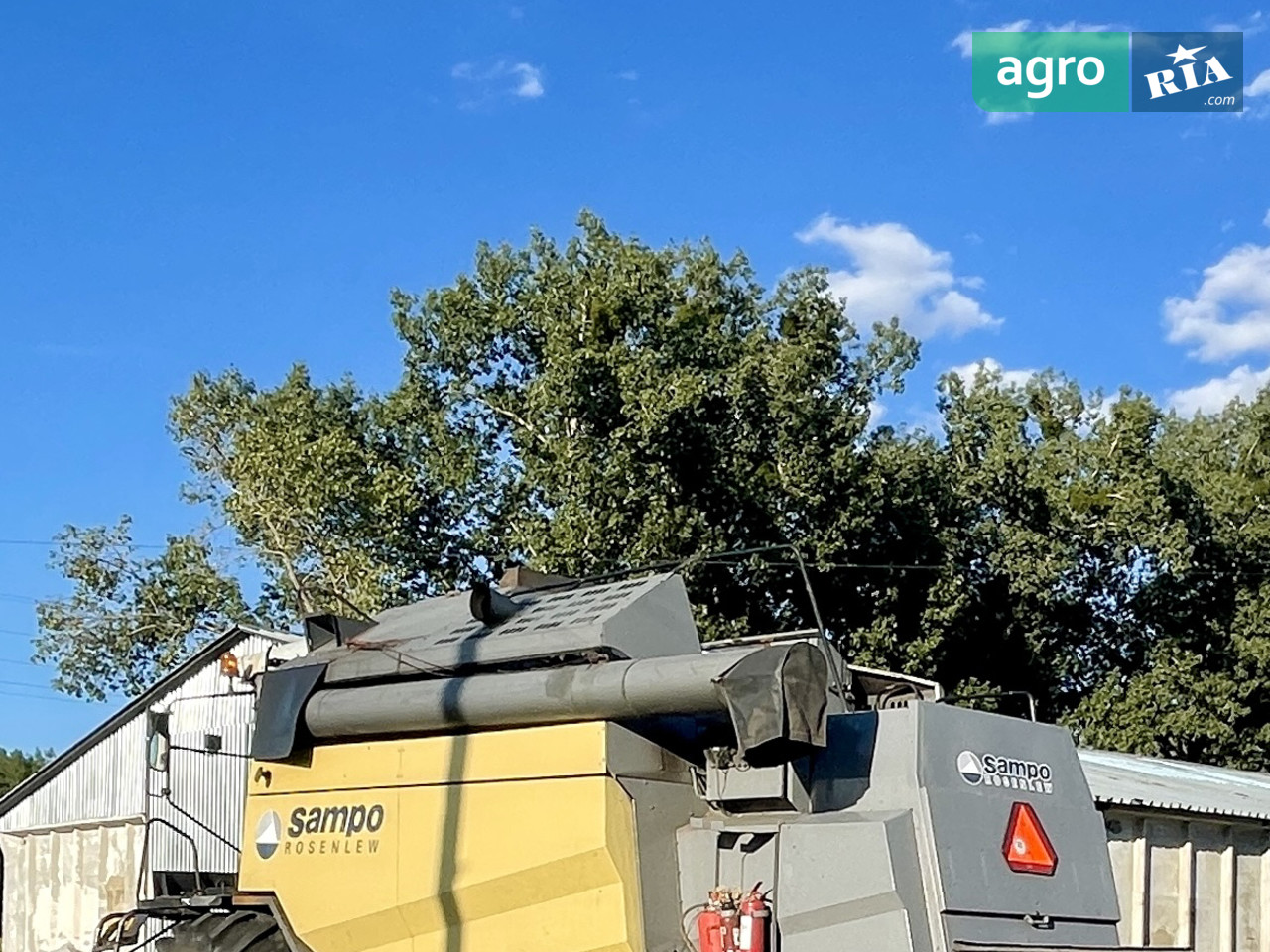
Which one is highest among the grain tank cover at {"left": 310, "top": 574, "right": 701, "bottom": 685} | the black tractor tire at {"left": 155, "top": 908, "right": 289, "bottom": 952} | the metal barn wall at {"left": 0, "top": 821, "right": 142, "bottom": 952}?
the grain tank cover at {"left": 310, "top": 574, "right": 701, "bottom": 685}

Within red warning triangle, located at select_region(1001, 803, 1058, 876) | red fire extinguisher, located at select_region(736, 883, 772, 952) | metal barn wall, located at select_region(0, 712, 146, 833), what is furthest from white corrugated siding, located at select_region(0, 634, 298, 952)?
A: red warning triangle, located at select_region(1001, 803, 1058, 876)

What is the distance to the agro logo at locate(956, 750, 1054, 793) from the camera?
296 inches

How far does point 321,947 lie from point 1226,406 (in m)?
39.0

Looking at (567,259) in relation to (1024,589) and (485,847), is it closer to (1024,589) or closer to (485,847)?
(1024,589)

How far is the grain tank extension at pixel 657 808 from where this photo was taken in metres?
7.09

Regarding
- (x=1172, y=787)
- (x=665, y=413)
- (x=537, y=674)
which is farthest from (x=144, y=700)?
(x=537, y=674)

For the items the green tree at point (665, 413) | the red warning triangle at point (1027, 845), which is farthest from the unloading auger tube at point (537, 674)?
the green tree at point (665, 413)

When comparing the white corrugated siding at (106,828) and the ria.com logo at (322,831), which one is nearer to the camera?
the ria.com logo at (322,831)

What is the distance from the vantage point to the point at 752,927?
7.09m

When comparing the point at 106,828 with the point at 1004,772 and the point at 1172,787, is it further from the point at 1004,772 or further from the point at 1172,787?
the point at 1004,772

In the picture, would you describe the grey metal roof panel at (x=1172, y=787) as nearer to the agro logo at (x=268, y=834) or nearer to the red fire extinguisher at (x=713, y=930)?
the red fire extinguisher at (x=713, y=930)

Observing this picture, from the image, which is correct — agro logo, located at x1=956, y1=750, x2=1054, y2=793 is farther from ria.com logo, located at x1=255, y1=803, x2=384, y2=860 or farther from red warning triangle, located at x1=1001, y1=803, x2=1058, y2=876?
ria.com logo, located at x1=255, y1=803, x2=384, y2=860

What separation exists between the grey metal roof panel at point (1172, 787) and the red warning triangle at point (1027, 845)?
6845 mm

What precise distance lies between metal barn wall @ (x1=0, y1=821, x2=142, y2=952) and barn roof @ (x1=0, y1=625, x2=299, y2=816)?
0.73 meters
